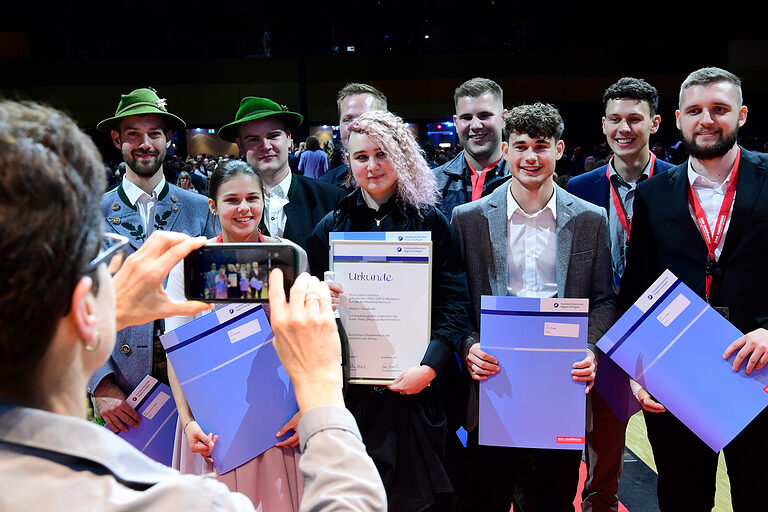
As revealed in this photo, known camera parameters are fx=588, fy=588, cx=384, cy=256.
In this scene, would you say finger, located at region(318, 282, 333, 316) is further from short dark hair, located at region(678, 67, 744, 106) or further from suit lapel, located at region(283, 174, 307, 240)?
short dark hair, located at region(678, 67, 744, 106)

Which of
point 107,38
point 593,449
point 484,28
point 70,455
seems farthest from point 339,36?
point 70,455

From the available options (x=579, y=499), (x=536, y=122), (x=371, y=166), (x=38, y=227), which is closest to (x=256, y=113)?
(x=371, y=166)

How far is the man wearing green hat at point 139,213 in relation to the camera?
7.54 ft

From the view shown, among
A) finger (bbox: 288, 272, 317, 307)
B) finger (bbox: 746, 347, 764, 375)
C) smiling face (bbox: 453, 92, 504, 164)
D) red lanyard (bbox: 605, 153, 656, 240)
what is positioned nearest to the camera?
finger (bbox: 288, 272, 317, 307)

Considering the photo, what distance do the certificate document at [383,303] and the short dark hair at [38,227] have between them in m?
1.34

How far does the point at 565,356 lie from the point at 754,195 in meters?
0.94

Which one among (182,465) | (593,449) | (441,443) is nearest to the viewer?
(182,465)

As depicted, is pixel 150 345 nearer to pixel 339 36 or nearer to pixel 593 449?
pixel 593 449

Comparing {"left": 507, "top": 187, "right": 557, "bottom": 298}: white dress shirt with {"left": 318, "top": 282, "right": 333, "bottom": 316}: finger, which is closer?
{"left": 318, "top": 282, "right": 333, "bottom": 316}: finger

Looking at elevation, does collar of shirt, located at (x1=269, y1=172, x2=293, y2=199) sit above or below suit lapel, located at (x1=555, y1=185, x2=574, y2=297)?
above

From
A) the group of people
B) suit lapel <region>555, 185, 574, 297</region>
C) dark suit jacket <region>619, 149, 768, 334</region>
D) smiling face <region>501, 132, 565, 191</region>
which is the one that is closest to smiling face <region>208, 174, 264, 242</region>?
the group of people

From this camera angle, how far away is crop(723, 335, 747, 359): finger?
1992 millimetres

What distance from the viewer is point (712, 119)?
2.33m

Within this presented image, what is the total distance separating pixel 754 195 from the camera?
7.19ft
